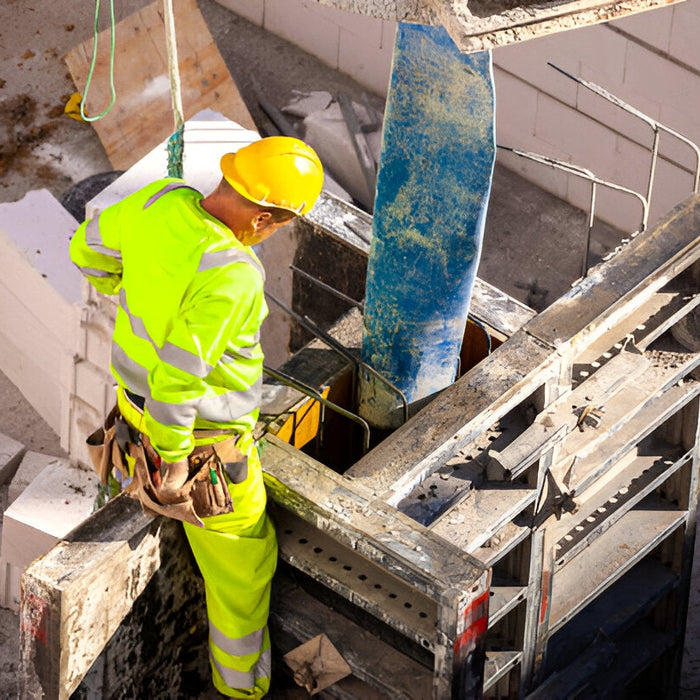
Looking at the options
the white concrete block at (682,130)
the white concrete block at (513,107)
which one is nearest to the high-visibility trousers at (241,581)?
the white concrete block at (682,130)

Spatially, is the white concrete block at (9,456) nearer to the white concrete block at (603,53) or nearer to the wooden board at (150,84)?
the wooden board at (150,84)

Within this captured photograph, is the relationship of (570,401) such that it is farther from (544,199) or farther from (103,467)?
(544,199)

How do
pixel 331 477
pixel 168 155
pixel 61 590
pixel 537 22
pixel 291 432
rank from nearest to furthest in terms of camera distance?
pixel 537 22
pixel 61 590
pixel 331 477
pixel 291 432
pixel 168 155

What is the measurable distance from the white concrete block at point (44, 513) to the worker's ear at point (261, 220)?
2.56m

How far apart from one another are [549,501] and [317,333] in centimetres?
105

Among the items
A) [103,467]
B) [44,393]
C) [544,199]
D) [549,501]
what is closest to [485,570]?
[549,501]

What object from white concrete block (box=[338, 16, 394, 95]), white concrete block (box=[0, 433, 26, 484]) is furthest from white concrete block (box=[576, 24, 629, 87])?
white concrete block (box=[0, 433, 26, 484])

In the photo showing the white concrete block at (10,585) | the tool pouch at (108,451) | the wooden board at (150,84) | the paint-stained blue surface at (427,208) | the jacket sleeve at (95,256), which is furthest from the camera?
the wooden board at (150,84)

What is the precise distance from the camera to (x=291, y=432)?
571 cm

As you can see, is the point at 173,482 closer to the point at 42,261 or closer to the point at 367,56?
the point at 42,261

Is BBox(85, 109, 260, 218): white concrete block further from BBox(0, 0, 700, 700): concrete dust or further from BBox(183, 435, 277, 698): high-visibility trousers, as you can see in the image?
BBox(183, 435, 277, 698): high-visibility trousers

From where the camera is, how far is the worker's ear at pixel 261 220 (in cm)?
468

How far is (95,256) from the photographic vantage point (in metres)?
5.04

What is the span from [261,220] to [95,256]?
0.65 m
